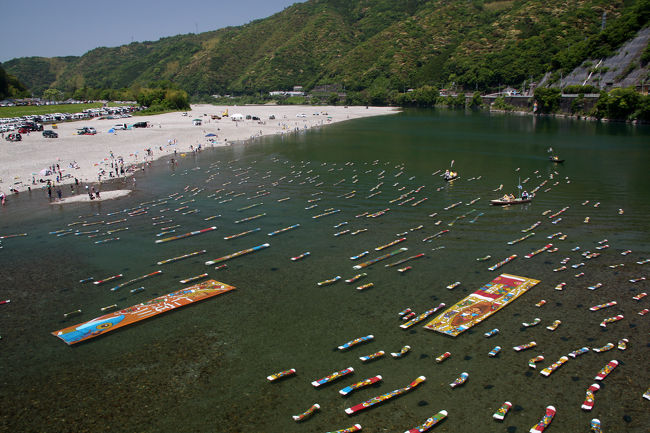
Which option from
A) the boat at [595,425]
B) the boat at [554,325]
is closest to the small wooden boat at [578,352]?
the boat at [554,325]

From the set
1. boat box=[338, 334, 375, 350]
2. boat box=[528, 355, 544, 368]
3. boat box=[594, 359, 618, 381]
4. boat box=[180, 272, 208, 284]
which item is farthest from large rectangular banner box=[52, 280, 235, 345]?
boat box=[594, 359, 618, 381]

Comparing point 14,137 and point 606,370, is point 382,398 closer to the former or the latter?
point 606,370

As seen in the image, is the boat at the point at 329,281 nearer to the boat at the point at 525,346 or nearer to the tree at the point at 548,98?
the boat at the point at 525,346

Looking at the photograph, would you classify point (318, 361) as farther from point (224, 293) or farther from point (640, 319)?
point (640, 319)

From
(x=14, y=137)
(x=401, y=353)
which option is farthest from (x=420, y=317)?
(x=14, y=137)

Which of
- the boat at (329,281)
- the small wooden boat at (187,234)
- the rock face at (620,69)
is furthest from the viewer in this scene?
the rock face at (620,69)

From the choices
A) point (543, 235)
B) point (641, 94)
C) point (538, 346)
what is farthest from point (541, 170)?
point (641, 94)
